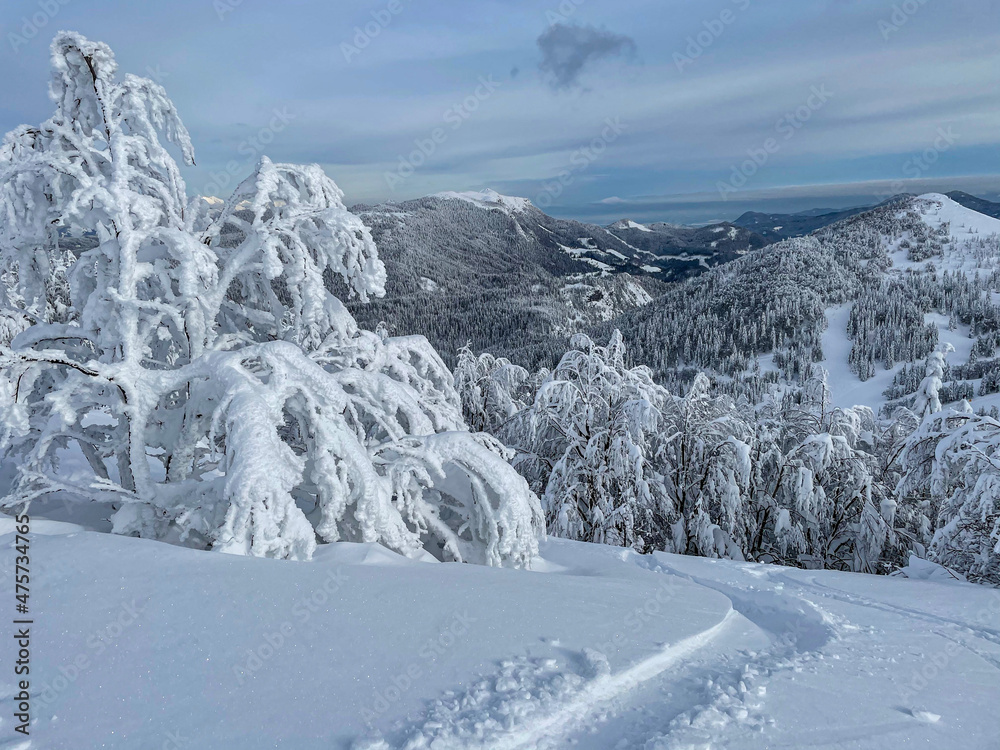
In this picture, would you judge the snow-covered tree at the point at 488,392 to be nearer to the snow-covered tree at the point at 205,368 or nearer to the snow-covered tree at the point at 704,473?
the snow-covered tree at the point at 704,473

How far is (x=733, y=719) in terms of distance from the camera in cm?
290

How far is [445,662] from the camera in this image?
127 inches

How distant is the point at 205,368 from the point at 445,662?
3.53 metres

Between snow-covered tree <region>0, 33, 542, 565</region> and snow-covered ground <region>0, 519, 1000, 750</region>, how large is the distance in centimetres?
59

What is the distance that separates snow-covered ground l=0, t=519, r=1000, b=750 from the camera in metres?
2.68

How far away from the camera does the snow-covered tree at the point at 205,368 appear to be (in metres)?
4.61

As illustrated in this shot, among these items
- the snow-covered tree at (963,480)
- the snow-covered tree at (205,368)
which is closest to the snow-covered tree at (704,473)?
the snow-covered tree at (963,480)

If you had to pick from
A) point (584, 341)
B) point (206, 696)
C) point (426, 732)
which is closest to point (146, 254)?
point (206, 696)

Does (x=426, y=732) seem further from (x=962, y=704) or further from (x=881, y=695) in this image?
(x=962, y=704)

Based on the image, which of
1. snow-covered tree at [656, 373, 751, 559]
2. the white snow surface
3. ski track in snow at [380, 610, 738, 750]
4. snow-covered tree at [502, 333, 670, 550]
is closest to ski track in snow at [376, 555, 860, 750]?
ski track in snow at [380, 610, 738, 750]

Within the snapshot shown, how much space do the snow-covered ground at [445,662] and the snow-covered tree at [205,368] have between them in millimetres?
589

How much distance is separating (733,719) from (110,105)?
7609 mm

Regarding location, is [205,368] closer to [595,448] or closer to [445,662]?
[445,662]

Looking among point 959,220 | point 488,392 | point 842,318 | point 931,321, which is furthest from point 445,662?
point 959,220
